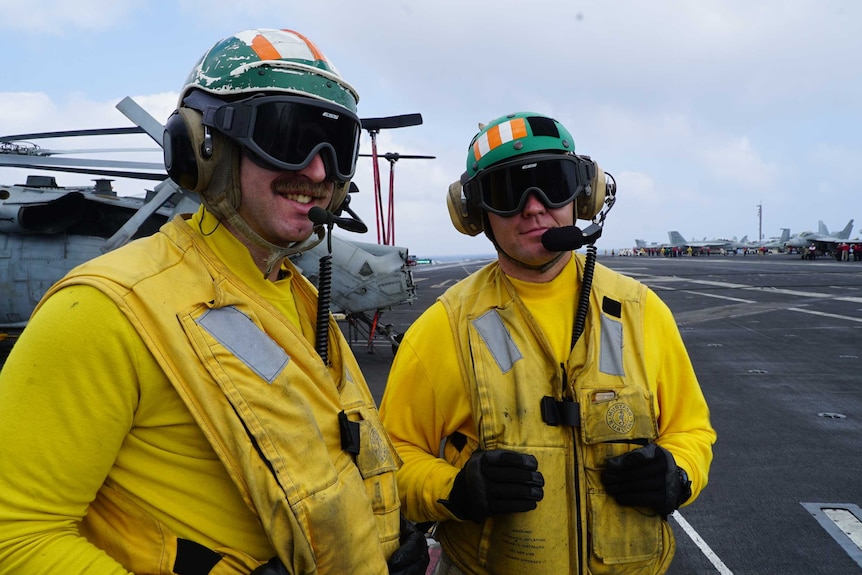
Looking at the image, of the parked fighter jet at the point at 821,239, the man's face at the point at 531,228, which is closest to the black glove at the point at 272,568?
the man's face at the point at 531,228

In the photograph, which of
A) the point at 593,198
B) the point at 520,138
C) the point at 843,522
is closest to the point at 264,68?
the point at 520,138

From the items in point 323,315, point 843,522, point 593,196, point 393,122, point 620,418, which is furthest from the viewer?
point 393,122

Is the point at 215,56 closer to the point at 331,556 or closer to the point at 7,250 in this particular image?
the point at 331,556

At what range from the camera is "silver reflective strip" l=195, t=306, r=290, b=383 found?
3.97ft

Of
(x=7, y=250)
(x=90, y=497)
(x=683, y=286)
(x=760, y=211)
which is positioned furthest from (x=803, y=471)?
(x=760, y=211)

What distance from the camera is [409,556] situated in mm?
1469

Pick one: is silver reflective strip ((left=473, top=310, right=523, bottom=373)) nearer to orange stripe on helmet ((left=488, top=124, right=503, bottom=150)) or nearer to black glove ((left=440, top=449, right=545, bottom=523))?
black glove ((left=440, top=449, right=545, bottom=523))

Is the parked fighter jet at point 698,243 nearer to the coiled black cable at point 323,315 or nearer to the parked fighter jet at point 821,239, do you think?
the parked fighter jet at point 821,239

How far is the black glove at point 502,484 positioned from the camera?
65.5 inches

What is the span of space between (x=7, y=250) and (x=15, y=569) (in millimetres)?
9797

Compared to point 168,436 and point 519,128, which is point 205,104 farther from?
point 519,128

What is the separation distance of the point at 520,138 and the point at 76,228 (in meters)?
9.44

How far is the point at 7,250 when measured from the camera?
28.5 feet

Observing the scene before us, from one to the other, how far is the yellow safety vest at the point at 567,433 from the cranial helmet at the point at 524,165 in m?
0.45
